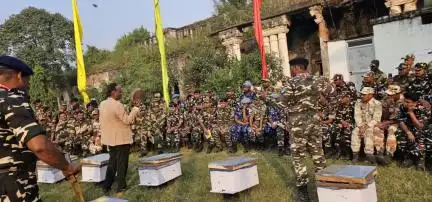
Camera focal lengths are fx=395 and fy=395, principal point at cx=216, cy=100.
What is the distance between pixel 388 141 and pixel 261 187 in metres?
2.37

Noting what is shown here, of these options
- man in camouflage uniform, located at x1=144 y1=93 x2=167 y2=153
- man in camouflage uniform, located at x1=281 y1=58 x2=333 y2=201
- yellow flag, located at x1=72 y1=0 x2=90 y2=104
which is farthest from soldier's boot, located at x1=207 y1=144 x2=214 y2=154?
yellow flag, located at x1=72 y1=0 x2=90 y2=104

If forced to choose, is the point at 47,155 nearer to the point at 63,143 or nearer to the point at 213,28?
the point at 63,143

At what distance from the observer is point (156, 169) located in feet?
23.7

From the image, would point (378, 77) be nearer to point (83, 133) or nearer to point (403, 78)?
point (403, 78)

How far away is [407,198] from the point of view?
555 centimetres

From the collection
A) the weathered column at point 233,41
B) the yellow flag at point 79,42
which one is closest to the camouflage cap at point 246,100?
the weathered column at point 233,41

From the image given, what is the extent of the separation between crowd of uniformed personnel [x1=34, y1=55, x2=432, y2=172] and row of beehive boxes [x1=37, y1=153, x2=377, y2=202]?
1.09 m

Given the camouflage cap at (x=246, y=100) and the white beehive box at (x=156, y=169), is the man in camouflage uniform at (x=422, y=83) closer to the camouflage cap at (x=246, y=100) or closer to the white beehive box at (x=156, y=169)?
the camouflage cap at (x=246, y=100)

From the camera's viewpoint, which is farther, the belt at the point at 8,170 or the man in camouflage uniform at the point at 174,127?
the man in camouflage uniform at the point at 174,127

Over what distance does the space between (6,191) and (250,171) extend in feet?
12.3

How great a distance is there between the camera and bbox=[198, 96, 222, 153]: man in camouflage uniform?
421 inches

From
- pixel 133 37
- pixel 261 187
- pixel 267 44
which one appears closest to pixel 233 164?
pixel 261 187

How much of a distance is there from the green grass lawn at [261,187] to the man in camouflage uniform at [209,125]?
2.84ft

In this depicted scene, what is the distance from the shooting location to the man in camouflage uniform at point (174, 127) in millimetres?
11555
